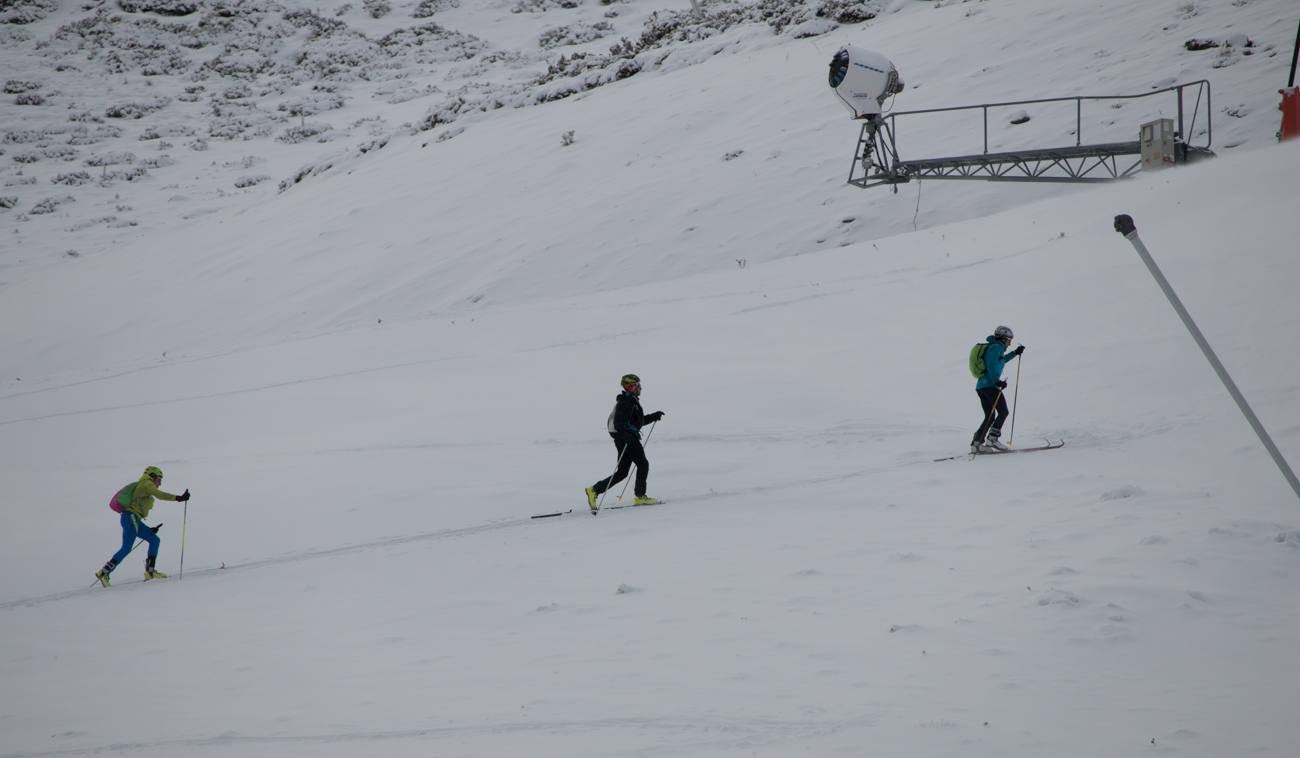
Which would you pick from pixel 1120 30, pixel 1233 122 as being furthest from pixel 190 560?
pixel 1120 30

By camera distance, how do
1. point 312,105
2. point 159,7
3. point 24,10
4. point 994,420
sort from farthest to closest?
point 159,7
point 24,10
point 312,105
point 994,420

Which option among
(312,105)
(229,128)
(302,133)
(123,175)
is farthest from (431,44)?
(123,175)

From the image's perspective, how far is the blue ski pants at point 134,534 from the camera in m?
10.8

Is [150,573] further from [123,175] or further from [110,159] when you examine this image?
[110,159]

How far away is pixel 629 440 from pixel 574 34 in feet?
159

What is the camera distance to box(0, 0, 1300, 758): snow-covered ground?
582 centimetres

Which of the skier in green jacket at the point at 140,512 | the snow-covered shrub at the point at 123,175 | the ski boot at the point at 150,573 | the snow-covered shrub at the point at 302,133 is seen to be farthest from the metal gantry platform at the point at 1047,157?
the snow-covered shrub at the point at 123,175

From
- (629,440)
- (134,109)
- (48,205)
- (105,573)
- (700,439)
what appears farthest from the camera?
(134,109)

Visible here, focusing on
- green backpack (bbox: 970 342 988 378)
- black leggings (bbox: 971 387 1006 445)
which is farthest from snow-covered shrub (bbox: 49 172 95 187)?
black leggings (bbox: 971 387 1006 445)

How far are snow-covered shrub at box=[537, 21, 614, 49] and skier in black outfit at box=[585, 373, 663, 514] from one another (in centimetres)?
4675

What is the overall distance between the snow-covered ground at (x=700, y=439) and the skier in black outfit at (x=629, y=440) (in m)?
0.43

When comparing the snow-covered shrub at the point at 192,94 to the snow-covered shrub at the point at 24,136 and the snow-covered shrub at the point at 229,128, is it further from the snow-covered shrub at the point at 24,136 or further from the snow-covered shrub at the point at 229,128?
the snow-covered shrub at the point at 24,136

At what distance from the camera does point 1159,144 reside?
1931 centimetres

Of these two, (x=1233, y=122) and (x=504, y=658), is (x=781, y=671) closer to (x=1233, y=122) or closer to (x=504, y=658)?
(x=504, y=658)
